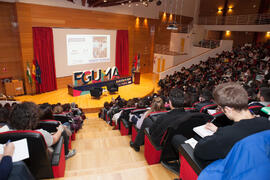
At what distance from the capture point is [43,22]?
30.7 feet

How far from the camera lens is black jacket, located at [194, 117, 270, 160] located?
1.21 meters

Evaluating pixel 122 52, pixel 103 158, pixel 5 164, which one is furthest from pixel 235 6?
pixel 5 164

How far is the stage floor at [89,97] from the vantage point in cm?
889

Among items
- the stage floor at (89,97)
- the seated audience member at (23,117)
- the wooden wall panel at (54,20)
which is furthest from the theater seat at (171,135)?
the wooden wall panel at (54,20)

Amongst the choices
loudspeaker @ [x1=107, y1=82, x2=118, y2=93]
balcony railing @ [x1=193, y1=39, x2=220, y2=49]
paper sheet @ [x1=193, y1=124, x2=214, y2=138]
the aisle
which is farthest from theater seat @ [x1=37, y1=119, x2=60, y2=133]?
balcony railing @ [x1=193, y1=39, x2=220, y2=49]

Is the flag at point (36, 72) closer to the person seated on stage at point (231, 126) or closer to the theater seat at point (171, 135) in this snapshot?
the theater seat at point (171, 135)

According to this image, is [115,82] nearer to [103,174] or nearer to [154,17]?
[154,17]

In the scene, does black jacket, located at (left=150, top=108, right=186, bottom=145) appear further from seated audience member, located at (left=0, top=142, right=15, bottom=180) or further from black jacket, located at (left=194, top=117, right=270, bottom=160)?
seated audience member, located at (left=0, top=142, right=15, bottom=180)

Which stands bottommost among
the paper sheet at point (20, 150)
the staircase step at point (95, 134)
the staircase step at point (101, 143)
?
the staircase step at point (95, 134)

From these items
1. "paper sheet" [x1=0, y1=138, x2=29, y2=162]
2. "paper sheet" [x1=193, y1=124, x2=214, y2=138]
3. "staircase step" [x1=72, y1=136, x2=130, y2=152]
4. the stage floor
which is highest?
"paper sheet" [x1=193, y1=124, x2=214, y2=138]

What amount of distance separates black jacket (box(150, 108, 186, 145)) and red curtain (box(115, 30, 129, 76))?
11290 millimetres

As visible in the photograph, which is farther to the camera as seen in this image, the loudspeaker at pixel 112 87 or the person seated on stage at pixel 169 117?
the loudspeaker at pixel 112 87

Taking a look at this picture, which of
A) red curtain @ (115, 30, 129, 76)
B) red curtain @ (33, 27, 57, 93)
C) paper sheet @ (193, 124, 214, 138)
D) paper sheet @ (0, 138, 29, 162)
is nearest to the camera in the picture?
paper sheet @ (0, 138, 29, 162)

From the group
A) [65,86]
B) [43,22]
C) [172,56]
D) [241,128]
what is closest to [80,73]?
[65,86]
